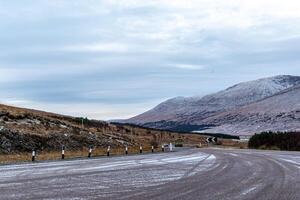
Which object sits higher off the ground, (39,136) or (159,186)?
(39,136)

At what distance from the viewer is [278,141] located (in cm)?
6969

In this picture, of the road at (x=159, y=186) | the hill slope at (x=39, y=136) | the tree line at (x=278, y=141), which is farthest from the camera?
the tree line at (x=278, y=141)

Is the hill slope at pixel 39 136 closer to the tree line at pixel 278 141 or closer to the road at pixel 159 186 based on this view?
the tree line at pixel 278 141

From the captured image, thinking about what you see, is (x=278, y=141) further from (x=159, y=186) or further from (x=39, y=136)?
(x=159, y=186)

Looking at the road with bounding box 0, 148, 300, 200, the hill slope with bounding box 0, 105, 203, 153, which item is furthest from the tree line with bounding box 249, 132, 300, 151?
the road with bounding box 0, 148, 300, 200

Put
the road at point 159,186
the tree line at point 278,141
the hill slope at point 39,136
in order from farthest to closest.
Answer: the tree line at point 278,141 < the hill slope at point 39,136 < the road at point 159,186

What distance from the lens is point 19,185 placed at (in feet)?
56.1

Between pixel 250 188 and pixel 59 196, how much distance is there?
513 cm

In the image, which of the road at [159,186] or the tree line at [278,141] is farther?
the tree line at [278,141]

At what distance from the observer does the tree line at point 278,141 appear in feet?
210

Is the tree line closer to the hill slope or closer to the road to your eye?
the hill slope

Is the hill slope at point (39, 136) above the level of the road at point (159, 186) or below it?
above

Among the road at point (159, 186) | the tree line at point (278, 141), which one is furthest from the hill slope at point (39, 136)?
the road at point (159, 186)

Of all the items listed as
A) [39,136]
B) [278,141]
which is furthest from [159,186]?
[278,141]
